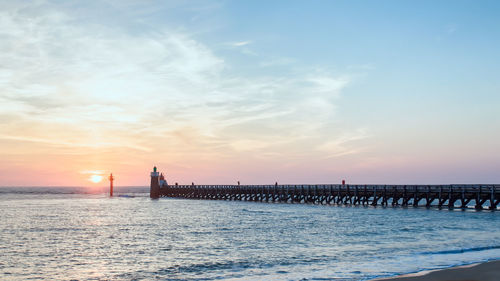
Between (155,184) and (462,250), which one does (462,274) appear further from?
(155,184)

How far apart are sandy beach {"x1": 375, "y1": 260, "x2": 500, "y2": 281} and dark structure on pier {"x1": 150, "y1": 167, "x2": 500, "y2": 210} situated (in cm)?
3261

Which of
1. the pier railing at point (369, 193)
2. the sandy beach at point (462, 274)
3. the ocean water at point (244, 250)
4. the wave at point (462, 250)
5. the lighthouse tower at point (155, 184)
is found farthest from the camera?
the lighthouse tower at point (155, 184)

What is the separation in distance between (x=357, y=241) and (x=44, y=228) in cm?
2248

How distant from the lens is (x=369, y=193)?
58.0 m

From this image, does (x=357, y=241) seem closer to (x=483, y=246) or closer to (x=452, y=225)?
(x=483, y=246)

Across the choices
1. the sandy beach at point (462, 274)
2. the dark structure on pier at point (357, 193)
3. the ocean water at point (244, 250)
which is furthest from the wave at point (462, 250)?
the dark structure on pier at point (357, 193)

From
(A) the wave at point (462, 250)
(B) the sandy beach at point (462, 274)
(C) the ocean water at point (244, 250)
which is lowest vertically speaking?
(C) the ocean water at point (244, 250)

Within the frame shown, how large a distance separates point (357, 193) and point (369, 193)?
60.7 inches

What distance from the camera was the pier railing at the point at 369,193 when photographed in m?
46.2

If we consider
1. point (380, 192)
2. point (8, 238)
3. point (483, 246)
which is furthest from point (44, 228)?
point (380, 192)

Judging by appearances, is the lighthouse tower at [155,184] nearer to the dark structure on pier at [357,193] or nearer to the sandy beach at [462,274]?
the dark structure on pier at [357,193]

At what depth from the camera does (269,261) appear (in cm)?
1862

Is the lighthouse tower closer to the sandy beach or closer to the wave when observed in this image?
the wave

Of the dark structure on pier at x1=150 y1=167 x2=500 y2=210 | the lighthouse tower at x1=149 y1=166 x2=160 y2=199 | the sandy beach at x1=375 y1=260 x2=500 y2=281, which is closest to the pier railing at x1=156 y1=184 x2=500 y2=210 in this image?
the dark structure on pier at x1=150 y1=167 x2=500 y2=210
